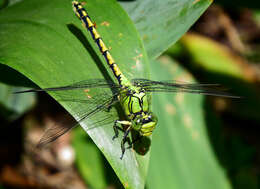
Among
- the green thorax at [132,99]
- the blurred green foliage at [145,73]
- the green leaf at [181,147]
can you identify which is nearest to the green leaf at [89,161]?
the blurred green foliage at [145,73]

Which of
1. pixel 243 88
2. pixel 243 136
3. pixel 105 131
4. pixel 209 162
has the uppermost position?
pixel 105 131

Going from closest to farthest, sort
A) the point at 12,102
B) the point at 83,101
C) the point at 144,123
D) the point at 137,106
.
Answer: the point at 83,101
the point at 144,123
the point at 137,106
the point at 12,102

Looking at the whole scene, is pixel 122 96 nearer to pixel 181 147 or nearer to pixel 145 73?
pixel 145 73

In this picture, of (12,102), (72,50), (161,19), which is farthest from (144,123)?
(12,102)

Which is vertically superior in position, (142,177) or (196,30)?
(196,30)

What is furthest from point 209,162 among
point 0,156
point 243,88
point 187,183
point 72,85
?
point 0,156

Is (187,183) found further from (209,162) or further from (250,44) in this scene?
(250,44)

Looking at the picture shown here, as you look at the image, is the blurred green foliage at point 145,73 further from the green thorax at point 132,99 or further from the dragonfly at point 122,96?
the green thorax at point 132,99
